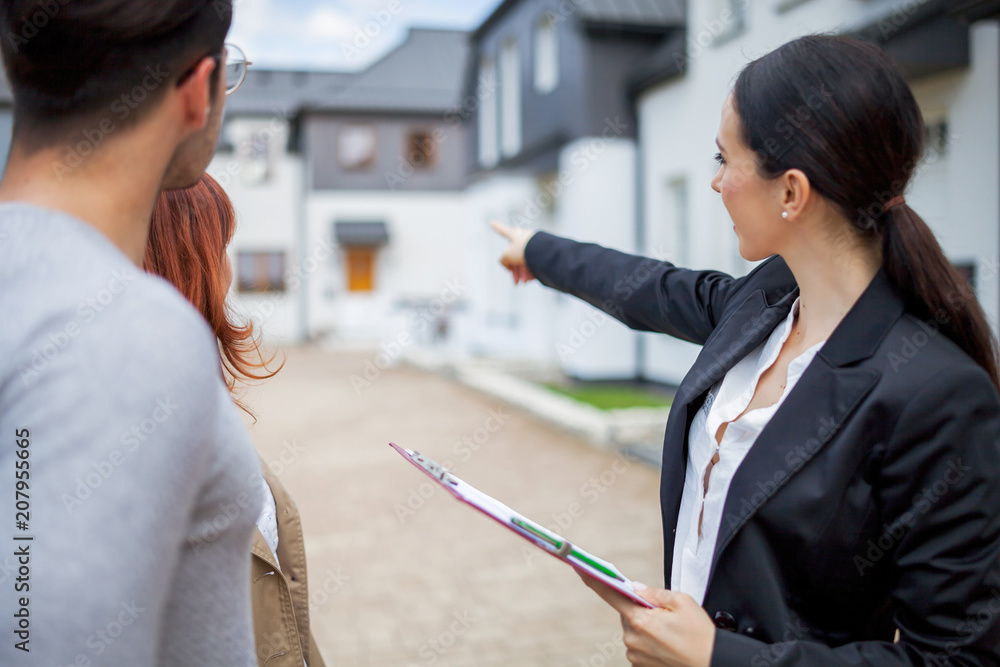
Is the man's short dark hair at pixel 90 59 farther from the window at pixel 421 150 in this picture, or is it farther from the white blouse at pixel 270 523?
the window at pixel 421 150

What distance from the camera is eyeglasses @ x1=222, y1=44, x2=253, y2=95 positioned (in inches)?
43.5

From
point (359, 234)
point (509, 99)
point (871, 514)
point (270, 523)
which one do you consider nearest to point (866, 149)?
point (871, 514)

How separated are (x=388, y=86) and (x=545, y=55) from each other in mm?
13417

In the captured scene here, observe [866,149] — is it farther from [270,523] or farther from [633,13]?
[633,13]

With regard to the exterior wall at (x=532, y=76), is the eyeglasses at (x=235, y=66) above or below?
below

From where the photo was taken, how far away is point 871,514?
1.27m

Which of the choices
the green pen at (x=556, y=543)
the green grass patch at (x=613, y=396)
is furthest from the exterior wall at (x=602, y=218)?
the green pen at (x=556, y=543)

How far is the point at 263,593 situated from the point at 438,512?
15.6 ft

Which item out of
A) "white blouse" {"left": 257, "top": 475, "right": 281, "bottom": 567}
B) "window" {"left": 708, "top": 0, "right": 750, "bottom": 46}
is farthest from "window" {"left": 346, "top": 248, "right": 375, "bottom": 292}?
"white blouse" {"left": 257, "top": 475, "right": 281, "bottom": 567}

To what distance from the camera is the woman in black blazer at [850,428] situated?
1.19m

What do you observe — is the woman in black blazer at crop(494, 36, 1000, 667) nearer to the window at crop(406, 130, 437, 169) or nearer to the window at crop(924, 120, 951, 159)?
the window at crop(924, 120, 951, 159)

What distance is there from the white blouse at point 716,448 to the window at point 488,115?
14144mm

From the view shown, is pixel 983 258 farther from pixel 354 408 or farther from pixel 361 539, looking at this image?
pixel 354 408

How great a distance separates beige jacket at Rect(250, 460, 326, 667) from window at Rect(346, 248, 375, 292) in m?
23.6
